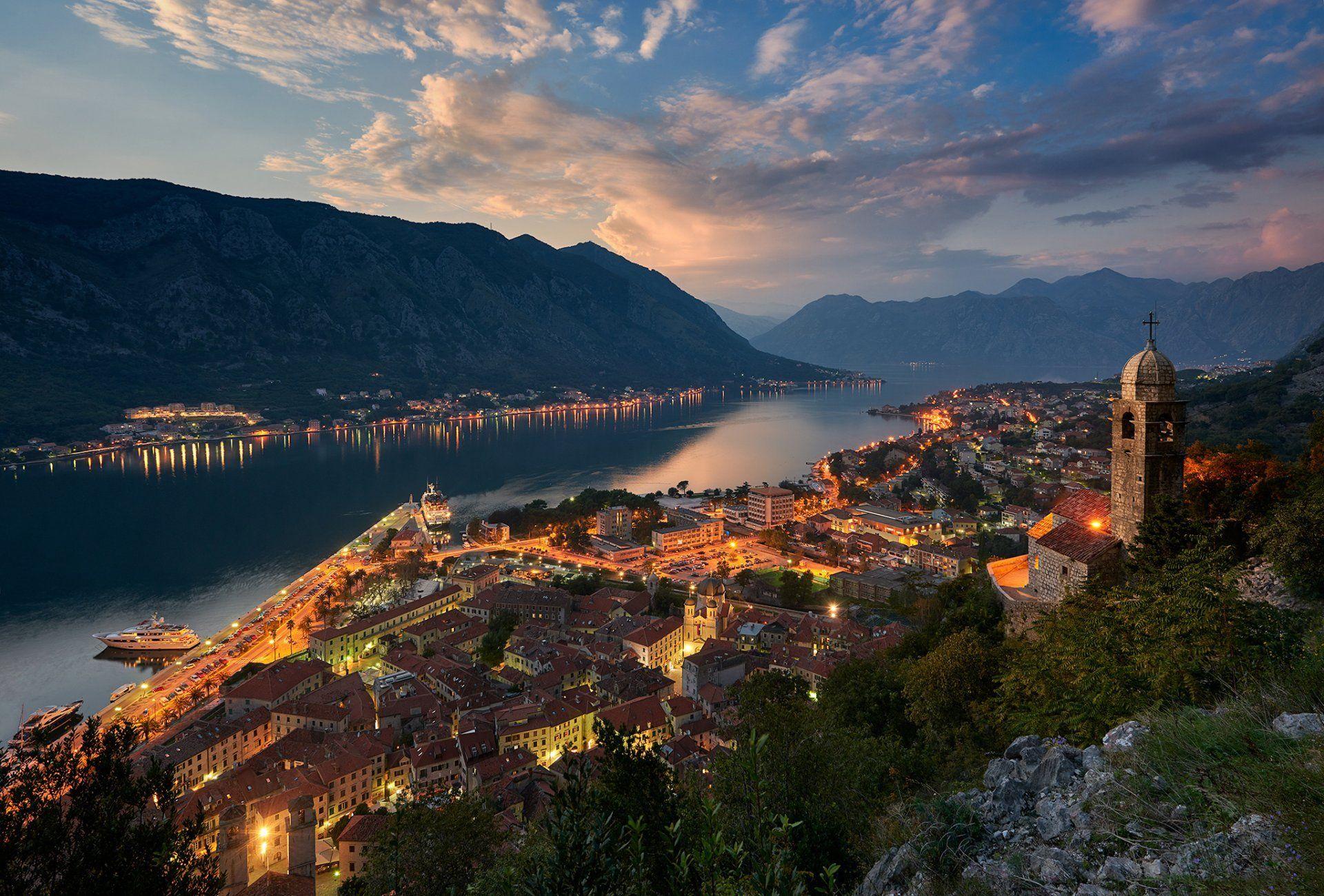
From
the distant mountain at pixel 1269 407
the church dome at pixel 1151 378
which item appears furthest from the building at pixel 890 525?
the church dome at pixel 1151 378

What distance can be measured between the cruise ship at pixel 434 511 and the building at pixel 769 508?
22.7 meters

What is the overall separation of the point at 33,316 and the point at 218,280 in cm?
2929

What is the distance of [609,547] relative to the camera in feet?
138

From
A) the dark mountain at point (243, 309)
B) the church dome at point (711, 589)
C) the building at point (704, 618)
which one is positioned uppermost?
the dark mountain at point (243, 309)

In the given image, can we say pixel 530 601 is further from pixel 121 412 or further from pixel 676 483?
pixel 121 412

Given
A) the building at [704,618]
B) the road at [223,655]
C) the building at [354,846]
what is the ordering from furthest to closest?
the building at [704,618]
the road at [223,655]
the building at [354,846]

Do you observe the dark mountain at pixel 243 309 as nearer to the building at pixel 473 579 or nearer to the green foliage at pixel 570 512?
the green foliage at pixel 570 512

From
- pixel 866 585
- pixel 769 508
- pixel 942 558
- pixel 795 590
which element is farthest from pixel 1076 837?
pixel 769 508

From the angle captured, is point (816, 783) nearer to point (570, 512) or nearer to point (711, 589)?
point (711, 589)

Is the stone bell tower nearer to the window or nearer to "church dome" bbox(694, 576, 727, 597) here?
the window

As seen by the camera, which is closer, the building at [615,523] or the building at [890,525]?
the building at [890,525]

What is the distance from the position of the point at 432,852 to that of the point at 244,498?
53995 mm

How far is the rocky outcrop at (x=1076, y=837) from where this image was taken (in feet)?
10.6

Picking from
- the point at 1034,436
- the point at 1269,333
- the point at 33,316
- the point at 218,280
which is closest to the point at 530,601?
the point at 1034,436
